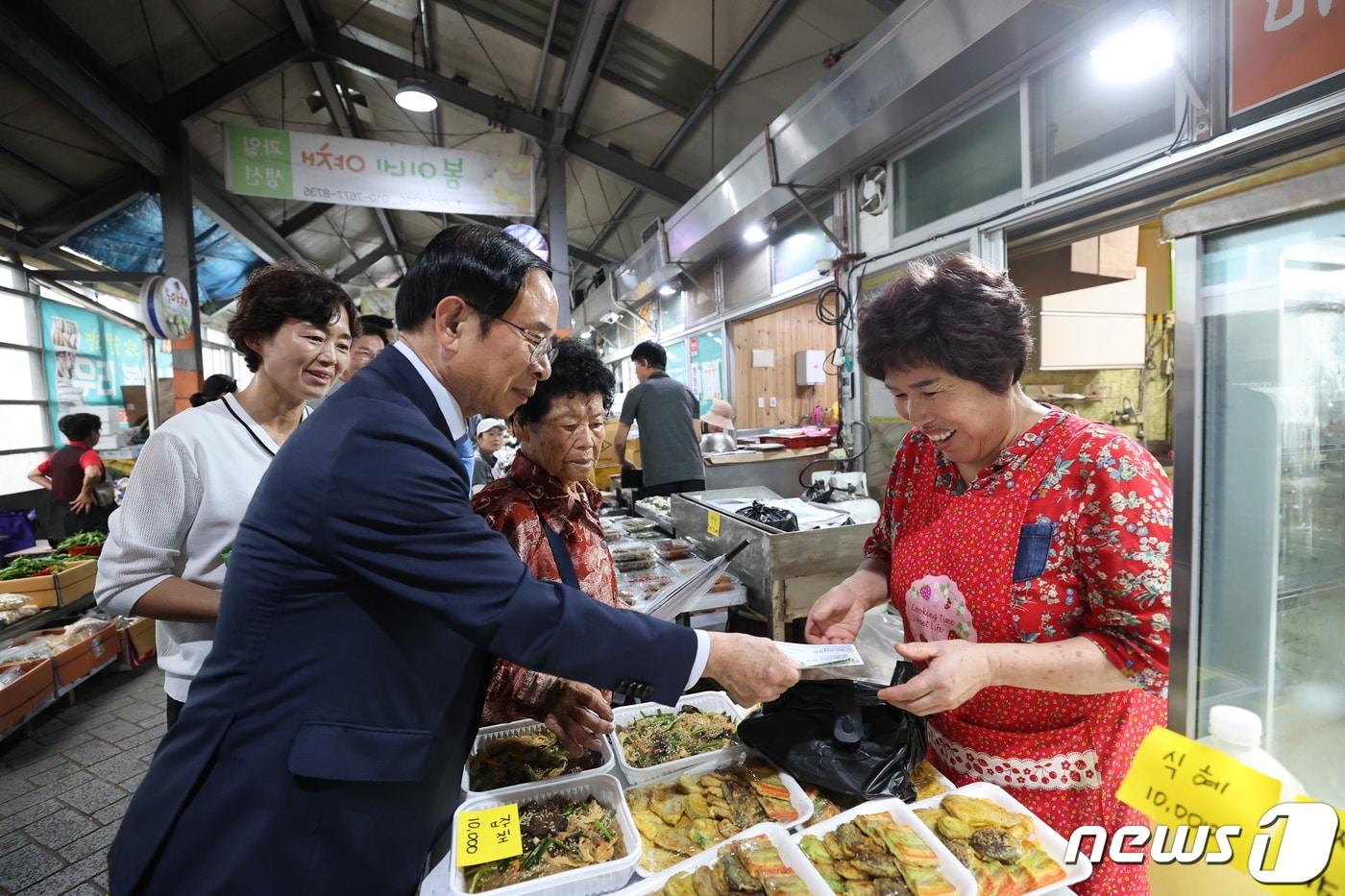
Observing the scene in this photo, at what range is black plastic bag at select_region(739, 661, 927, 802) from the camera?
117 centimetres

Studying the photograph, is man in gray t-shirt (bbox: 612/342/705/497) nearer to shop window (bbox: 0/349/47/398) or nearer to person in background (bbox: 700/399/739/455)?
person in background (bbox: 700/399/739/455)

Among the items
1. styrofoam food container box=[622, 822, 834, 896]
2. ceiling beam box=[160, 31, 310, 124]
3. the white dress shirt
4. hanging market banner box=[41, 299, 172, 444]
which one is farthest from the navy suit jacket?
hanging market banner box=[41, 299, 172, 444]

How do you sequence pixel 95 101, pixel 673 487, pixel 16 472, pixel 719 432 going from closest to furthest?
pixel 673 487 < pixel 719 432 < pixel 95 101 < pixel 16 472

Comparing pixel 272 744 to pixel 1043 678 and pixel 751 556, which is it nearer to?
pixel 1043 678

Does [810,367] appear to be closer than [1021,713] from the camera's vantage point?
No

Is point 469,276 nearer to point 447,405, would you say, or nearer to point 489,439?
point 447,405

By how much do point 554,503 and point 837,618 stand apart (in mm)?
761

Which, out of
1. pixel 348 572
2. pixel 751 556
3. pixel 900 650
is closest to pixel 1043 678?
pixel 900 650

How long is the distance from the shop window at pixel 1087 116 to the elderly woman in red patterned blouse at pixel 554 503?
2193 mm

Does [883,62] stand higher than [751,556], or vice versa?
[883,62]

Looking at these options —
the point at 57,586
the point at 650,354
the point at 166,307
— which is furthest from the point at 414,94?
the point at 57,586

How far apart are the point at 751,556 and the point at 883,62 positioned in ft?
7.81

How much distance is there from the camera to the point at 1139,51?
227 centimetres

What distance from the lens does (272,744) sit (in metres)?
0.94
